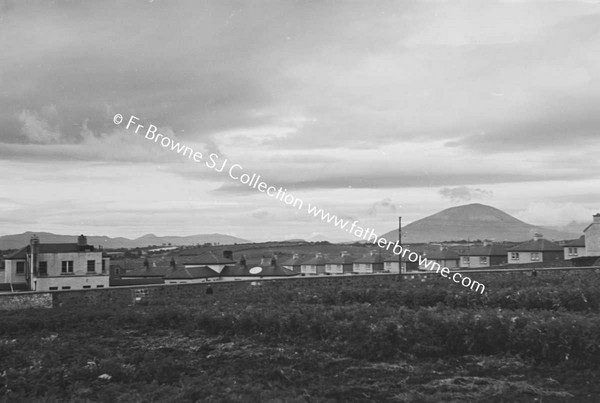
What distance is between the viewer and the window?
6039 cm

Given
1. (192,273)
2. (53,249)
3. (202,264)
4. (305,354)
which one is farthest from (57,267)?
(305,354)

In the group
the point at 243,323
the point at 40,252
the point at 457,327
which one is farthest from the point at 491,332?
the point at 40,252

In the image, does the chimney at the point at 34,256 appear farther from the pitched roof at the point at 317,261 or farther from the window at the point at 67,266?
the pitched roof at the point at 317,261

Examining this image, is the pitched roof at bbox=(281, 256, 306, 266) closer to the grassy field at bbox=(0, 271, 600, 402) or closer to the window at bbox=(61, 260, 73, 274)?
the window at bbox=(61, 260, 73, 274)

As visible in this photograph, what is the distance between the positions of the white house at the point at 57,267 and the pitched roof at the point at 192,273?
7912mm

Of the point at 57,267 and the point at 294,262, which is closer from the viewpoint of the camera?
the point at 57,267

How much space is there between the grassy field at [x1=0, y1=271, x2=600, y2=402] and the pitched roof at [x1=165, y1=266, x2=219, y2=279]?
37.9 meters

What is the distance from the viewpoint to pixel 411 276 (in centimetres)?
4034

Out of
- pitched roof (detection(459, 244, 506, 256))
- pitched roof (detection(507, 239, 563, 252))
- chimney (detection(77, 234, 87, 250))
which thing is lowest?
pitched roof (detection(459, 244, 506, 256))

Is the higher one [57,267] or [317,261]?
[57,267]

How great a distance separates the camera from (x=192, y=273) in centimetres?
6781

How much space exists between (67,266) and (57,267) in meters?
1.06

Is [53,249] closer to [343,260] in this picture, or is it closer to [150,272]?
[150,272]

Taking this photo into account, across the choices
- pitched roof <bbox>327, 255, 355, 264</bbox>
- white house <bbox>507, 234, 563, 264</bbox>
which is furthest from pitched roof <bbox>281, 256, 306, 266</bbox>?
white house <bbox>507, 234, 563, 264</bbox>
